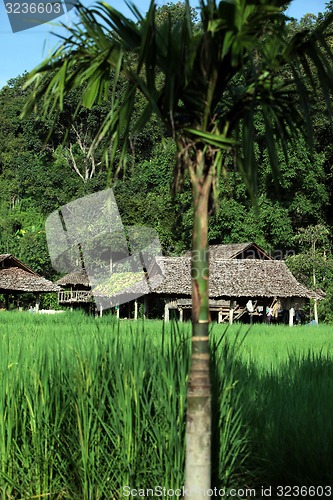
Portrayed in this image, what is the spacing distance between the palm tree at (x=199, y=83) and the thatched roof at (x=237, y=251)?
3252cm

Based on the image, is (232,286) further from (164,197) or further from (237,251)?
(164,197)

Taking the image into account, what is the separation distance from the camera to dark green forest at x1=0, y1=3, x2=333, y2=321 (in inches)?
1390

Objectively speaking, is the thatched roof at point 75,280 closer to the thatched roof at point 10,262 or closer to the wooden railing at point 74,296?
the wooden railing at point 74,296

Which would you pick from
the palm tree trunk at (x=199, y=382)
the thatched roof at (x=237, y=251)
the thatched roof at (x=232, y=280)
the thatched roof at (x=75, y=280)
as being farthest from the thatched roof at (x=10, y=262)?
the palm tree trunk at (x=199, y=382)

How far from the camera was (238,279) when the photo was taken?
33156 millimetres

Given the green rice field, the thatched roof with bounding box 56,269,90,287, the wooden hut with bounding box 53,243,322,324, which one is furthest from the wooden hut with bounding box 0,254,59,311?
the green rice field

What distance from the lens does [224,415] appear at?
339 cm

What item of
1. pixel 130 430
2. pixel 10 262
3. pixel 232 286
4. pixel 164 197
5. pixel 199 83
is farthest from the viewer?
pixel 164 197

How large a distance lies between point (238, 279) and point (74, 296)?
16.1 meters

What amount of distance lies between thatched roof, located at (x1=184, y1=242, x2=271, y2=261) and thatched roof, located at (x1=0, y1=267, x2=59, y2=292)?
7.47 metres

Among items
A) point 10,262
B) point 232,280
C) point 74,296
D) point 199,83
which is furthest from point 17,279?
point 199,83

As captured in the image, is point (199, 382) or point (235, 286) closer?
point (199, 382)

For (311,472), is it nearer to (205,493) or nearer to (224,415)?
(224,415)

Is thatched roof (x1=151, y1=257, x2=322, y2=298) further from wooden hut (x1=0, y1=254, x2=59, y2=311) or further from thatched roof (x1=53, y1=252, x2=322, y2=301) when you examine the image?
wooden hut (x1=0, y1=254, x2=59, y2=311)
